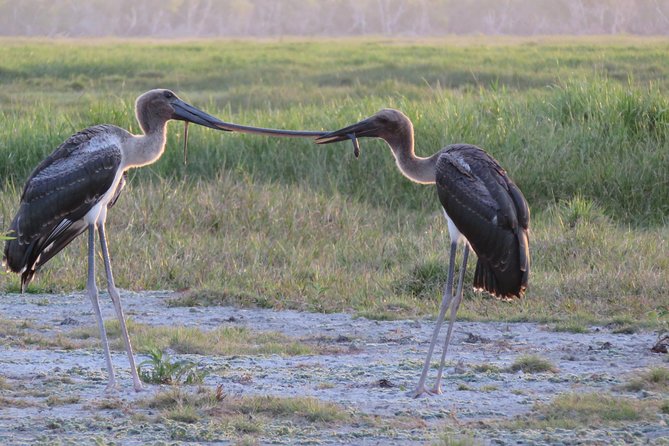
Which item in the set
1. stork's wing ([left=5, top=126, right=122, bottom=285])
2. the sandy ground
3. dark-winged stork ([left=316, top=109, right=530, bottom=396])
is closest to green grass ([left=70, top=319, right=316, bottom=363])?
the sandy ground

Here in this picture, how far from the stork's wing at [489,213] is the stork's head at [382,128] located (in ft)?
1.24

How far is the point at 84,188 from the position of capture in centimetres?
527

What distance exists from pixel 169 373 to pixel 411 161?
1.55 metres

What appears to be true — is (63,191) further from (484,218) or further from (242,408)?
(484,218)

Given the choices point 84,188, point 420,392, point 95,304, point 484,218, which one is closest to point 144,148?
point 84,188

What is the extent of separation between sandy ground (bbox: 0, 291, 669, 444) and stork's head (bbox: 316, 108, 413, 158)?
1.11m

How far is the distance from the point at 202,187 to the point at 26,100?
976 cm

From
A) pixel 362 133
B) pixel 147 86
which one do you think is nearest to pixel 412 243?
pixel 362 133

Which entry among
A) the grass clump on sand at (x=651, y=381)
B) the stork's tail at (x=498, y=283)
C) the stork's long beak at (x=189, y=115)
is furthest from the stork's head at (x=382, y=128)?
the grass clump on sand at (x=651, y=381)

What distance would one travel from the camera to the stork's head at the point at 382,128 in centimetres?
564

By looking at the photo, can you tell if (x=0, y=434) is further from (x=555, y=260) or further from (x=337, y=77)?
(x=337, y=77)

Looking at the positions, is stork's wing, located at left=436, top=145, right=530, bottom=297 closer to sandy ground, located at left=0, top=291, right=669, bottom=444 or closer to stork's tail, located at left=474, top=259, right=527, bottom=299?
stork's tail, located at left=474, top=259, right=527, bottom=299

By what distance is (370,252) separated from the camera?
830cm

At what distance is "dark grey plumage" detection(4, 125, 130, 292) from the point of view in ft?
17.3
